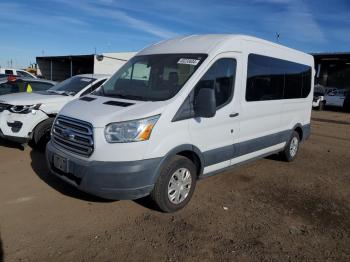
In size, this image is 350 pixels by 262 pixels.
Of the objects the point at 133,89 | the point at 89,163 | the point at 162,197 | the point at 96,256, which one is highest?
the point at 133,89

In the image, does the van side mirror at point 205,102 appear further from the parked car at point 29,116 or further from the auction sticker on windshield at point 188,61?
the parked car at point 29,116

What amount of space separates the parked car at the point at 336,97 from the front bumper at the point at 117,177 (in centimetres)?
2434

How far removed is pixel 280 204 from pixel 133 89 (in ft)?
8.92

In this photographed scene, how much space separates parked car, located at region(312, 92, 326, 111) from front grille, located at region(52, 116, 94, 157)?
22.3 meters

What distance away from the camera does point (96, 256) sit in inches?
139

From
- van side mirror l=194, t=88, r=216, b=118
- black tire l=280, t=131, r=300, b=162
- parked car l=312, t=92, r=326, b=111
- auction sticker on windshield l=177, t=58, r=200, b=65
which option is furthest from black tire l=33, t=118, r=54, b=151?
parked car l=312, t=92, r=326, b=111

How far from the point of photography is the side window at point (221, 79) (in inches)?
187

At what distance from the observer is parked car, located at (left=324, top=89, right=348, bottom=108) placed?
82.6 feet

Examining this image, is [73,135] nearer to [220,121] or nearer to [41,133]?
[220,121]

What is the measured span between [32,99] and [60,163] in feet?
9.94

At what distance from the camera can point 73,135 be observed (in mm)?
4371

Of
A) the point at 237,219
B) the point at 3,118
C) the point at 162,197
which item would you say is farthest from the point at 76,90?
the point at 237,219

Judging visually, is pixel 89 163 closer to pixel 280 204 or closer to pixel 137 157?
pixel 137 157

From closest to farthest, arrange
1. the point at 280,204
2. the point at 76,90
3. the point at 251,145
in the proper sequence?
the point at 280,204 < the point at 251,145 < the point at 76,90
